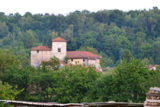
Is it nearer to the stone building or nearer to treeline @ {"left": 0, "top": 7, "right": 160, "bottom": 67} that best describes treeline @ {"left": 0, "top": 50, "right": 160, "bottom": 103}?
the stone building

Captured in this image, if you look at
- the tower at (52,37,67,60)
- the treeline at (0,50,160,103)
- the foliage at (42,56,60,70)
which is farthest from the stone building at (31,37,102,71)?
the treeline at (0,50,160,103)

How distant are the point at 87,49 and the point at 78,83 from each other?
3201 inches

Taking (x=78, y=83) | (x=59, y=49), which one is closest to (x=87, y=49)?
(x=59, y=49)

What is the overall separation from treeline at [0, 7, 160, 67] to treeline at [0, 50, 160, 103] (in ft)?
215

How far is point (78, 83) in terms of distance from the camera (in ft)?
169

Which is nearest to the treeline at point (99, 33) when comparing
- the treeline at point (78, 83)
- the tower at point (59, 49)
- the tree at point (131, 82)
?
the tower at point (59, 49)

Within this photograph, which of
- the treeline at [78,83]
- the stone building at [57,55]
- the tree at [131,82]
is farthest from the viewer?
the stone building at [57,55]

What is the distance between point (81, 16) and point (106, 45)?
3988 cm

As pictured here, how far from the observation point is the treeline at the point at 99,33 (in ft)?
475

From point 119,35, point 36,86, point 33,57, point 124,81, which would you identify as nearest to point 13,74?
point 36,86

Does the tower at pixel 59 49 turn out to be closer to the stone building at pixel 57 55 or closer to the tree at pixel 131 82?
the stone building at pixel 57 55

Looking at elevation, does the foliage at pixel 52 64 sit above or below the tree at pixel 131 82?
above

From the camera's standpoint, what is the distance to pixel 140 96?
139ft

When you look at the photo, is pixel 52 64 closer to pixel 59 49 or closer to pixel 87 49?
pixel 59 49
